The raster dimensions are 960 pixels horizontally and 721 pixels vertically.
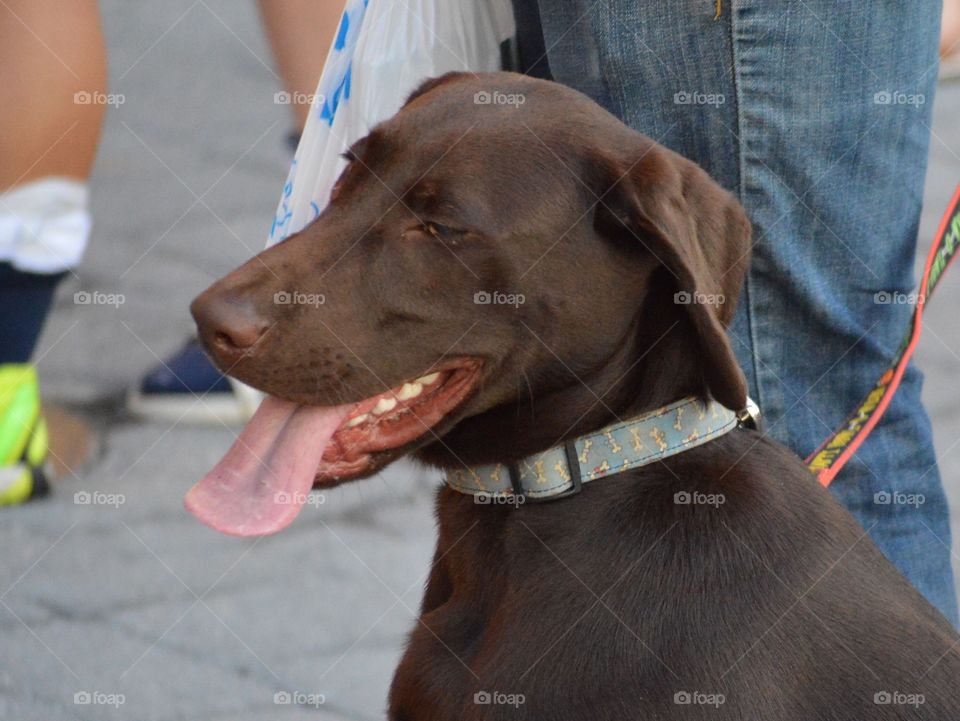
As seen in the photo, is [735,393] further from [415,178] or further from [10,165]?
[10,165]

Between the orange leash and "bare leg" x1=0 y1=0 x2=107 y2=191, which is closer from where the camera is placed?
the orange leash

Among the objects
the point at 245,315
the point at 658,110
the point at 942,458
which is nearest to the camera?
the point at 245,315

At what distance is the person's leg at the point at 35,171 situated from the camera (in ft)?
11.1

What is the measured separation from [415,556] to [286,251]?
1.79 metres

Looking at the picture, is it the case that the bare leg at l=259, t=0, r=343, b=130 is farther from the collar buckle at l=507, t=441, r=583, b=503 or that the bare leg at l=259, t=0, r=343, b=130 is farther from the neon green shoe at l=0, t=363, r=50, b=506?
the collar buckle at l=507, t=441, r=583, b=503

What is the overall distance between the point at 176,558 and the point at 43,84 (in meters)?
1.33

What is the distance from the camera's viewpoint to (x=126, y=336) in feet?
15.7

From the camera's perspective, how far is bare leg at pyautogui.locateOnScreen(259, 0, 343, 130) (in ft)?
12.0

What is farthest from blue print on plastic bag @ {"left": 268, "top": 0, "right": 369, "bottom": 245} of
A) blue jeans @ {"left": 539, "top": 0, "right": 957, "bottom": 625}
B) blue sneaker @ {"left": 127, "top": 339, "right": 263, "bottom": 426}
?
blue sneaker @ {"left": 127, "top": 339, "right": 263, "bottom": 426}

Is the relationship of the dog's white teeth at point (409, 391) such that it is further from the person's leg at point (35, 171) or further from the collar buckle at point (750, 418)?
the person's leg at point (35, 171)

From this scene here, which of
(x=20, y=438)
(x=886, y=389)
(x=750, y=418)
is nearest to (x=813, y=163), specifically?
(x=886, y=389)

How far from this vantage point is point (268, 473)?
2035 mm

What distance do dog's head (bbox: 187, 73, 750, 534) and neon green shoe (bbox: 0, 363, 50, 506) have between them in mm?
1758

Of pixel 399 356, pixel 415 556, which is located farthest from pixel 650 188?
pixel 415 556
